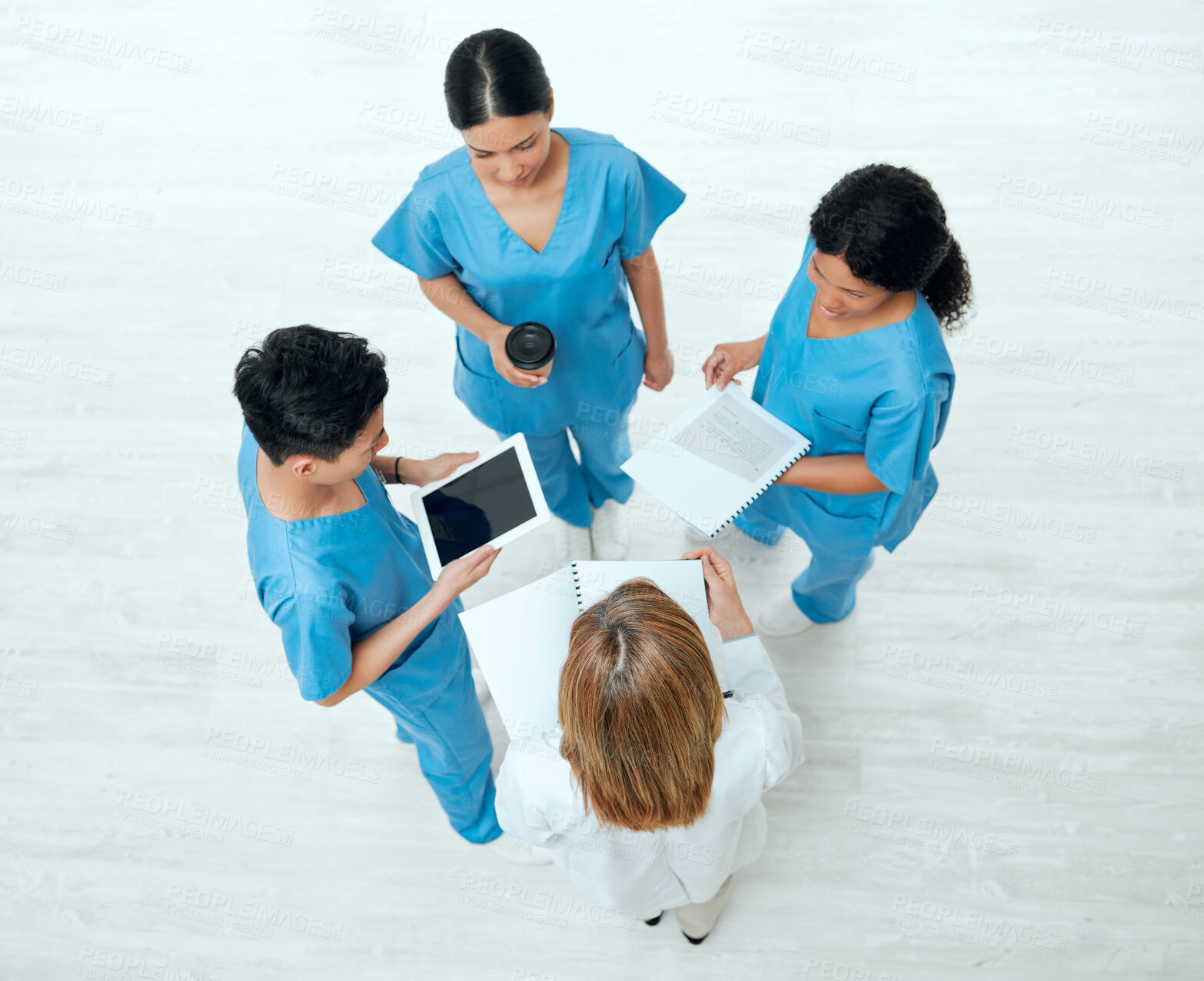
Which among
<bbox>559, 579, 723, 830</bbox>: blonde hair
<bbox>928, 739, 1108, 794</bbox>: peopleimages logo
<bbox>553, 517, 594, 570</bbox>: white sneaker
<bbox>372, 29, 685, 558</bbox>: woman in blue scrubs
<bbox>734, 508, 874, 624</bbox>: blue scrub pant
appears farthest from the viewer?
<bbox>553, 517, 594, 570</bbox>: white sneaker

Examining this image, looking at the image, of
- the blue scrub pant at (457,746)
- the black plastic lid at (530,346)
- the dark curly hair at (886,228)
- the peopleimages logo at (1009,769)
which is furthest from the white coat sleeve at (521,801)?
the peopleimages logo at (1009,769)

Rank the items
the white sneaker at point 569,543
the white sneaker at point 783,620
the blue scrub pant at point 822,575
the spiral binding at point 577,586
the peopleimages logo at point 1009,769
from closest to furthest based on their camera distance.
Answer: the spiral binding at point 577,586 → the blue scrub pant at point 822,575 → the peopleimages logo at point 1009,769 → the white sneaker at point 783,620 → the white sneaker at point 569,543

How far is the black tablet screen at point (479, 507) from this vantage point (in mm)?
1467

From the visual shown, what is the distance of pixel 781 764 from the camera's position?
1.22 m

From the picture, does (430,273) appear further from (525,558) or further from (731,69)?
(731,69)

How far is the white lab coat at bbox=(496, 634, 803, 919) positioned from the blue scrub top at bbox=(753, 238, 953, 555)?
1.36ft

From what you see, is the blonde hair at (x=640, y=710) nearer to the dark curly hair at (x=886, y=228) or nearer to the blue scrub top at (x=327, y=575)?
the blue scrub top at (x=327, y=575)

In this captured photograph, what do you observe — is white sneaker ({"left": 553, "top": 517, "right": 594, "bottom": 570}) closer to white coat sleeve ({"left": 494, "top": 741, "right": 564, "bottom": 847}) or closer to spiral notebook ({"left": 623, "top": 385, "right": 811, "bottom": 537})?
spiral notebook ({"left": 623, "top": 385, "right": 811, "bottom": 537})

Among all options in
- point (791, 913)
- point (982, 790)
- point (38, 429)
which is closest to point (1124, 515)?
point (982, 790)

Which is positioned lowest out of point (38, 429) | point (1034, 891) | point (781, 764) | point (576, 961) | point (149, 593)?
point (576, 961)

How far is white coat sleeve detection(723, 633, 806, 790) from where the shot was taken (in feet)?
3.96

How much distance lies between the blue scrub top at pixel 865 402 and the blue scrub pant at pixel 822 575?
11cm

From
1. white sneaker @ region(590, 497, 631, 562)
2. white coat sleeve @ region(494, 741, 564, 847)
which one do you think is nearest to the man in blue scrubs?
white coat sleeve @ region(494, 741, 564, 847)

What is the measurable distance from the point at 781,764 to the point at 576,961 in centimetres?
101
